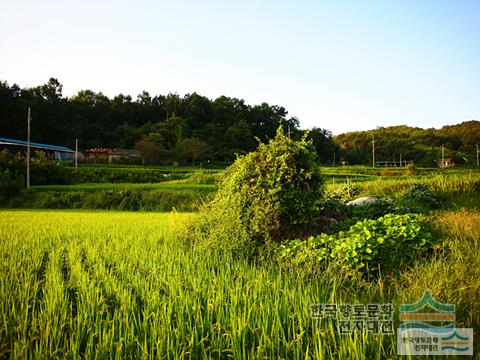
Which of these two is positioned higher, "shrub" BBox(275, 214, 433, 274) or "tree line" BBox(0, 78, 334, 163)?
"tree line" BBox(0, 78, 334, 163)

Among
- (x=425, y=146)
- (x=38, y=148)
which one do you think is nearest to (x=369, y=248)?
(x=38, y=148)

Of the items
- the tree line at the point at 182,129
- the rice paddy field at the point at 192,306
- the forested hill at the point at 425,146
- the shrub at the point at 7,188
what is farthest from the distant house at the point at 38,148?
the forested hill at the point at 425,146

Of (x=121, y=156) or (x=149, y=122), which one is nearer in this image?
(x=121, y=156)

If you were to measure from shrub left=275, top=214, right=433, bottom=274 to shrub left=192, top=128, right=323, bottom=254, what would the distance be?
767mm

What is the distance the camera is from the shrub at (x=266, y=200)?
6172mm

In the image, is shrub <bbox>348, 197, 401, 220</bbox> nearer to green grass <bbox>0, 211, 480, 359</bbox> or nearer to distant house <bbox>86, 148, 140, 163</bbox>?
green grass <bbox>0, 211, 480, 359</bbox>

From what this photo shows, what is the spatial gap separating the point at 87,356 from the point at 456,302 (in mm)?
3178

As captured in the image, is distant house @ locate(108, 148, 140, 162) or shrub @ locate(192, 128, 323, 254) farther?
distant house @ locate(108, 148, 140, 162)

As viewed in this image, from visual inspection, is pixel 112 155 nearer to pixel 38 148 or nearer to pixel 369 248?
pixel 38 148

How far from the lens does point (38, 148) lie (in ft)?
134

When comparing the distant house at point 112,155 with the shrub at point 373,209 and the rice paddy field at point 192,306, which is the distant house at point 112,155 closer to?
the shrub at point 373,209

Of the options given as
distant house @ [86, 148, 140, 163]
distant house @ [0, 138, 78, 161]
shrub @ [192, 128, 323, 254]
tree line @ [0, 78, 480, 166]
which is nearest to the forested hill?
tree line @ [0, 78, 480, 166]

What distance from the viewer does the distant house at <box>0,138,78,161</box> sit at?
36487 millimetres

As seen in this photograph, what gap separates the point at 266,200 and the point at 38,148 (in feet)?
137
